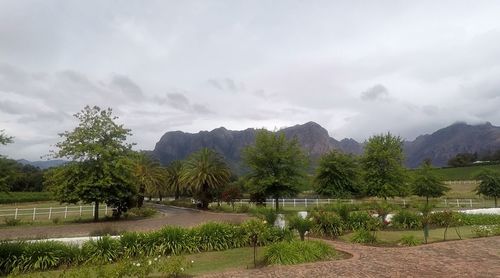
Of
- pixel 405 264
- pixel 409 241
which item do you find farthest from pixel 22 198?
pixel 405 264

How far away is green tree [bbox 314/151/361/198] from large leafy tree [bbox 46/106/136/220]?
1911 centimetres

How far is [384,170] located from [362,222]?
19.4 meters

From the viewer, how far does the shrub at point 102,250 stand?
14.0 metres

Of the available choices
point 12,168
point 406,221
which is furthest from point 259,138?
point 12,168

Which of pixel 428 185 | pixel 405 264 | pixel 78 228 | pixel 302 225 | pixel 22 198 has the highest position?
pixel 428 185

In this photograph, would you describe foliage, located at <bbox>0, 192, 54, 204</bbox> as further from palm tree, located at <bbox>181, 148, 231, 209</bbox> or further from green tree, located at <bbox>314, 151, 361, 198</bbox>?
green tree, located at <bbox>314, 151, 361, 198</bbox>

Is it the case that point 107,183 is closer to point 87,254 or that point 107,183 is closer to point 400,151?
point 87,254

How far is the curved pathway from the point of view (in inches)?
446

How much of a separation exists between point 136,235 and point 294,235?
6643mm

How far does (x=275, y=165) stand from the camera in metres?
A: 36.4

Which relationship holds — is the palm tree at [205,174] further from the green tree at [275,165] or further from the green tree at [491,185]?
the green tree at [491,185]

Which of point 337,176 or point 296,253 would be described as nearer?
point 296,253

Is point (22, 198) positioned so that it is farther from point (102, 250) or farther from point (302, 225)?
point (302, 225)

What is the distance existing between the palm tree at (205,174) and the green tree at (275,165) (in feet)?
28.9
